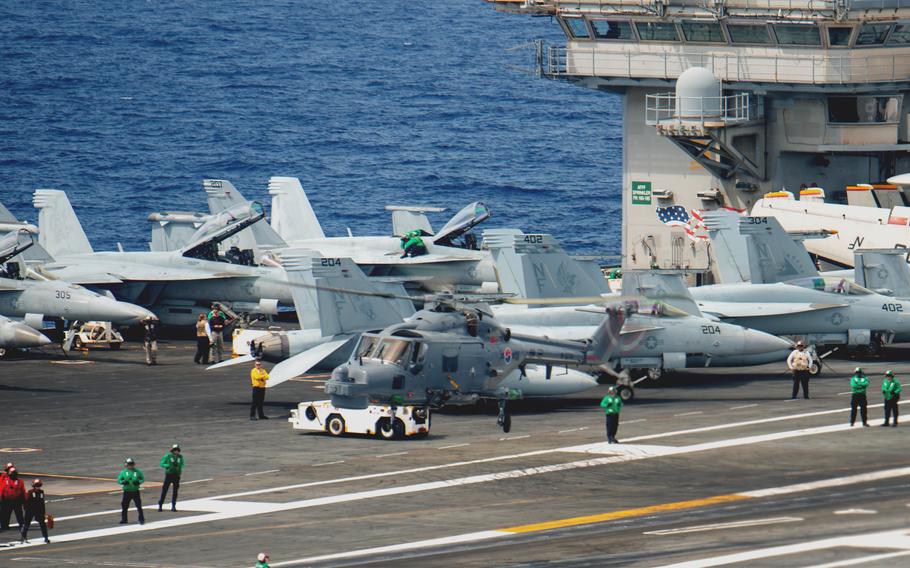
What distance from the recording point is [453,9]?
193m

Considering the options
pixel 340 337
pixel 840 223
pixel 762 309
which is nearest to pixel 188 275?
pixel 340 337

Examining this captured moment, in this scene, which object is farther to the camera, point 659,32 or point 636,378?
point 659,32

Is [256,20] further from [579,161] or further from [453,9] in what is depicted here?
[579,161]

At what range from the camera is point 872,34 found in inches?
2200

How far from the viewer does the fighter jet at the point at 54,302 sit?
51656mm

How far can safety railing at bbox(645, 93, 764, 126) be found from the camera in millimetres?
56469

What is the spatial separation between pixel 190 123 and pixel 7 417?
8604 centimetres

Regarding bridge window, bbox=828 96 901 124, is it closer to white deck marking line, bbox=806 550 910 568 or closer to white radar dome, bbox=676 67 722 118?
white radar dome, bbox=676 67 722 118

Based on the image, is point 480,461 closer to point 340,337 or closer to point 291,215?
point 340,337

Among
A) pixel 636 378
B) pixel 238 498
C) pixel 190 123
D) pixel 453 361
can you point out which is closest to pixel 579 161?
pixel 190 123

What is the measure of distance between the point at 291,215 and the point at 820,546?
45.2 meters

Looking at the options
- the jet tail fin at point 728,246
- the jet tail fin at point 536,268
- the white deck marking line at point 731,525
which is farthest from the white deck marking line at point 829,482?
the jet tail fin at point 728,246

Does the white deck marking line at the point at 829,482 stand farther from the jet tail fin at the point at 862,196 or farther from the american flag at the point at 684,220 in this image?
the american flag at the point at 684,220

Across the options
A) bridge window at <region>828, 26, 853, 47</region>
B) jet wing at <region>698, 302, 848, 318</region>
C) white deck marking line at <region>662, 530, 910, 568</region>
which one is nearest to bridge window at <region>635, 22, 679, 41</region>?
bridge window at <region>828, 26, 853, 47</region>
